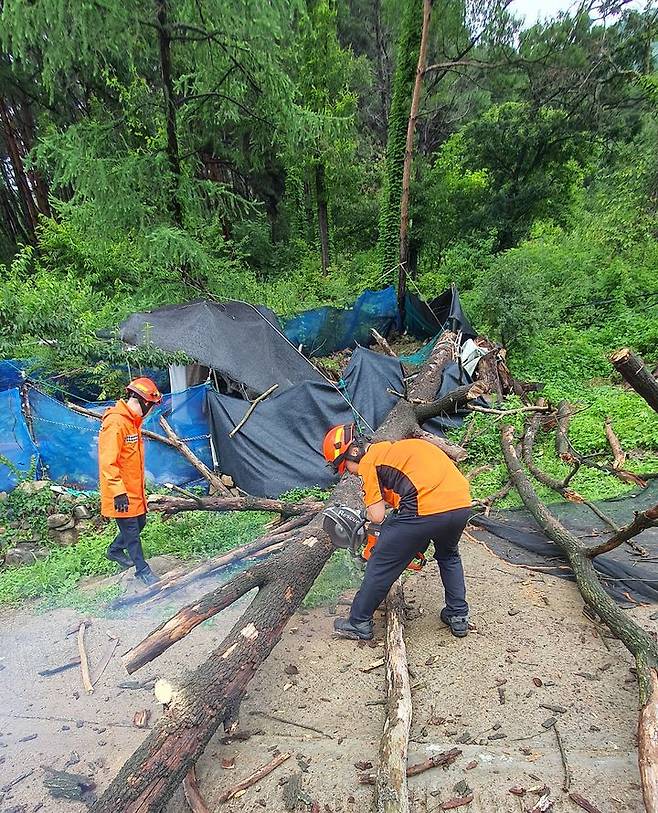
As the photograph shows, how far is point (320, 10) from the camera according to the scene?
1162 cm

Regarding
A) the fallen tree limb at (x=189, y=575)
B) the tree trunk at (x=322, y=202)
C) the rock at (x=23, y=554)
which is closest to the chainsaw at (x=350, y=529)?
the fallen tree limb at (x=189, y=575)

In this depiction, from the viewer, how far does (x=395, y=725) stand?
2395mm

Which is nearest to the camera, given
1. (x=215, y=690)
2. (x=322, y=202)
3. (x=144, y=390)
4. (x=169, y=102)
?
(x=215, y=690)

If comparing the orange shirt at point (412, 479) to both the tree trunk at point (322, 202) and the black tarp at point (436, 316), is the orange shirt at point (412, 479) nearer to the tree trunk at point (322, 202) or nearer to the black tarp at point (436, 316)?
the black tarp at point (436, 316)

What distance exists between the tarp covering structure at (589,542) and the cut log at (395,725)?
154 cm

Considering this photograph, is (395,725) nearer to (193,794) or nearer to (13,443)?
(193,794)

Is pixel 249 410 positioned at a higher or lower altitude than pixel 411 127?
lower

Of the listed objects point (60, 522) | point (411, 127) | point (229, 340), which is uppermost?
point (411, 127)

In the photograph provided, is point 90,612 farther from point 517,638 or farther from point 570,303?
point 570,303

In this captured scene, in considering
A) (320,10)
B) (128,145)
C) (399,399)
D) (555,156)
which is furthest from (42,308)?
(555,156)

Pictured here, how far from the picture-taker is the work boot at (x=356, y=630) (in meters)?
3.31

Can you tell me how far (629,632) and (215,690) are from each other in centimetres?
237

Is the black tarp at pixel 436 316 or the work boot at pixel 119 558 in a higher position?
the black tarp at pixel 436 316

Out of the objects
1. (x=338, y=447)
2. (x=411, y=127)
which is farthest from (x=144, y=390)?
(x=411, y=127)
